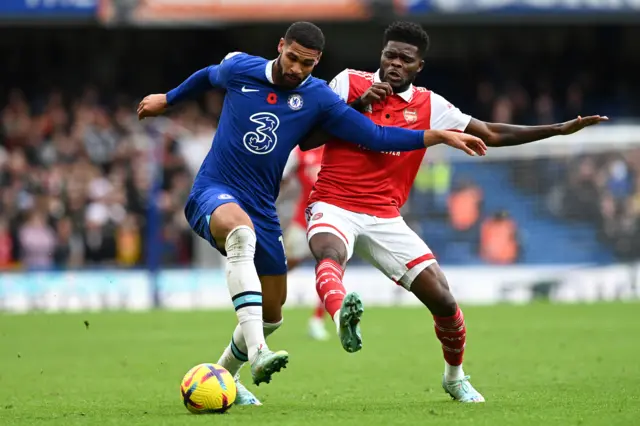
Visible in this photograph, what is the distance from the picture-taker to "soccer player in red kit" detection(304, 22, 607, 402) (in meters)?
8.99

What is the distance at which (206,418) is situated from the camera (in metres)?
7.77

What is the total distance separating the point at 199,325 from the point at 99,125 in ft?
28.7

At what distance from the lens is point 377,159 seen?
932cm

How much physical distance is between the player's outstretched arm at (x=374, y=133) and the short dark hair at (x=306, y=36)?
512 mm

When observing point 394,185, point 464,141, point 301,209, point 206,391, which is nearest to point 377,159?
point 394,185

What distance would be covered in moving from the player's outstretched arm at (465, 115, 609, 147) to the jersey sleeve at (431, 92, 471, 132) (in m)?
0.08

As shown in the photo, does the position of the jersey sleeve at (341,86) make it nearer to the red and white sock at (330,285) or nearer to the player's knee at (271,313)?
the red and white sock at (330,285)

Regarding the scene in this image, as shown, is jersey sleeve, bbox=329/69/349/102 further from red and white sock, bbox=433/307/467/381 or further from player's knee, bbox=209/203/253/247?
red and white sock, bbox=433/307/467/381

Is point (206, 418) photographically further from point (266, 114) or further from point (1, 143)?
point (1, 143)

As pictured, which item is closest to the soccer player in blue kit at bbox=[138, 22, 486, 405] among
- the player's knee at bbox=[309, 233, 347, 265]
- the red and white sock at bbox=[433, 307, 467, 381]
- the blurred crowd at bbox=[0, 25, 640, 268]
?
the player's knee at bbox=[309, 233, 347, 265]

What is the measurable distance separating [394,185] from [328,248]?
0.96 meters

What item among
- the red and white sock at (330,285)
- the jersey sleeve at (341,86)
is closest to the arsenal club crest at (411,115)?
the jersey sleeve at (341,86)

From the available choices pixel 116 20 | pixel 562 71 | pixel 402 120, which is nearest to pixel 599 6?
pixel 562 71

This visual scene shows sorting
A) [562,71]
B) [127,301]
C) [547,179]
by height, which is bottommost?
[127,301]
